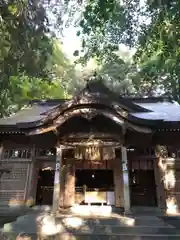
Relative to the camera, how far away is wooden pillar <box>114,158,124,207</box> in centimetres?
825

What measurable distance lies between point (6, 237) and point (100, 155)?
395cm

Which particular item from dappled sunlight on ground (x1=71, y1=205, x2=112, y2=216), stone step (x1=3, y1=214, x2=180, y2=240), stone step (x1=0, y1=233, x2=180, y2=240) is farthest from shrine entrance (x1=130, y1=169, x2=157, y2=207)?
stone step (x1=0, y1=233, x2=180, y2=240)

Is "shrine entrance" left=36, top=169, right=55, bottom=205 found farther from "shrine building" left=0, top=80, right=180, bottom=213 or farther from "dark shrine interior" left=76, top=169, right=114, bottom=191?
"dark shrine interior" left=76, top=169, right=114, bottom=191

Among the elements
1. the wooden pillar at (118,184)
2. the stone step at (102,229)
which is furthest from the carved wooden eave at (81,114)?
the stone step at (102,229)

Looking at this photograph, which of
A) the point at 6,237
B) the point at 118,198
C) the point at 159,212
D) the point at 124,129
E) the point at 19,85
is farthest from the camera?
the point at 19,85

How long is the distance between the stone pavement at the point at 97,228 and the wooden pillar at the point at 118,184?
1927 millimetres

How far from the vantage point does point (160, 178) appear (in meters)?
8.32

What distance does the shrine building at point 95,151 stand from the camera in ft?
23.6

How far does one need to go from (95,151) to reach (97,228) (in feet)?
9.20

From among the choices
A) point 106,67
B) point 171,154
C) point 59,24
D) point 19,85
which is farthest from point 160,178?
point 106,67

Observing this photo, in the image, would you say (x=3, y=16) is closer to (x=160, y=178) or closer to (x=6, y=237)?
(x=6, y=237)

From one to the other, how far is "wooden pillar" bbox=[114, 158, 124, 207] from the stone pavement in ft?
6.32

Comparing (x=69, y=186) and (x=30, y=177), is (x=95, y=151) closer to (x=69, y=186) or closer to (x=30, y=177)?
(x=69, y=186)

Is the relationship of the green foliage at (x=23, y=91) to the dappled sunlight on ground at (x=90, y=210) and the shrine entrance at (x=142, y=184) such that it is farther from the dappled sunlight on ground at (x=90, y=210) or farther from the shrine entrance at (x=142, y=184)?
the dappled sunlight on ground at (x=90, y=210)
